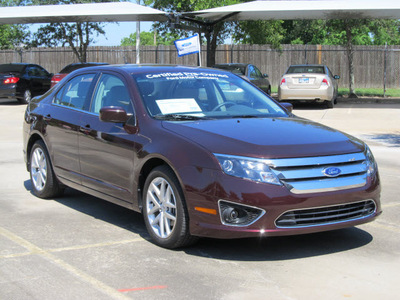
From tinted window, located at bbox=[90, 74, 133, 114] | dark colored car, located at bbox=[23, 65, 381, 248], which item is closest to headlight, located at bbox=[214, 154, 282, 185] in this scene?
dark colored car, located at bbox=[23, 65, 381, 248]

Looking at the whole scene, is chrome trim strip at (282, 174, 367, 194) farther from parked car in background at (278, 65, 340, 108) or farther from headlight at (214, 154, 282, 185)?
parked car in background at (278, 65, 340, 108)

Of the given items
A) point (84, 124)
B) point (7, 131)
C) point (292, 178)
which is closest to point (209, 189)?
point (292, 178)

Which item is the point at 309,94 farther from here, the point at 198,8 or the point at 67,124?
the point at 67,124

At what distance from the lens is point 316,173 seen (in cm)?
481

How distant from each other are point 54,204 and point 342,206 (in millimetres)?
3644

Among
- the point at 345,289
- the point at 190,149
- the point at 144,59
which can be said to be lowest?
the point at 345,289

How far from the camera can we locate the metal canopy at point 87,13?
21734 millimetres

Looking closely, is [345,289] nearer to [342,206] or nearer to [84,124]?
[342,206]

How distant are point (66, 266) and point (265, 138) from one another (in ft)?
6.27

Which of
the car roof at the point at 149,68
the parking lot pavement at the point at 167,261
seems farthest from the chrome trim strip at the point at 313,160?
the car roof at the point at 149,68

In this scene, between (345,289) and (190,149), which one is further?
(190,149)

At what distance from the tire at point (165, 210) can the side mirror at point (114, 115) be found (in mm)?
682

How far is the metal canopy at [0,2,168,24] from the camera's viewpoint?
21.7m

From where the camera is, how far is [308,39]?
50438 millimetres
